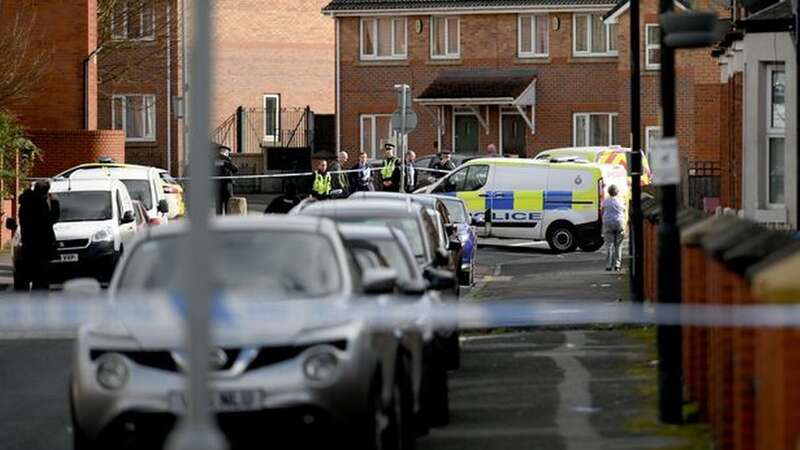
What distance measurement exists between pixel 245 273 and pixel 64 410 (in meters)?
4.34

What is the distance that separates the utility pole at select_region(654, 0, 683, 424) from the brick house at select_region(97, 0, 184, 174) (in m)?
43.0

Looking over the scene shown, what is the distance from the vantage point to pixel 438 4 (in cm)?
6312

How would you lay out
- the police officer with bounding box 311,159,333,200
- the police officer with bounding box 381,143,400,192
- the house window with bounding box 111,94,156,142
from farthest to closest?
1. the house window with bounding box 111,94,156,142
2. the police officer with bounding box 381,143,400,192
3. the police officer with bounding box 311,159,333,200

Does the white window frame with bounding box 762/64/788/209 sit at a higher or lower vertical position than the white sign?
higher

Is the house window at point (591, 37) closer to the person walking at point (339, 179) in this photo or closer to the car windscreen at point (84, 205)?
the person walking at point (339, 179)

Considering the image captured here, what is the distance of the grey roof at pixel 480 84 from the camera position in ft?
203

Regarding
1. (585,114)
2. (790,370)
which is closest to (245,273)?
(790,370)

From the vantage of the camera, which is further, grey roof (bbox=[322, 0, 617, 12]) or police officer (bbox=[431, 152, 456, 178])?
grey roof (bbox=[322, 0, 617, 12])

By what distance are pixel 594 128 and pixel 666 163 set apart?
49.4 m

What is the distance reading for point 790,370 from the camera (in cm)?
844

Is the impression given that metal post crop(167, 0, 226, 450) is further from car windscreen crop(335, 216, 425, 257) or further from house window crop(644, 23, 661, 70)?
house window crop(644, 23, 661, 70)

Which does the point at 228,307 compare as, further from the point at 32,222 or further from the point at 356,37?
the point at 356,37

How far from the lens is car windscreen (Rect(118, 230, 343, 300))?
11.6 metres

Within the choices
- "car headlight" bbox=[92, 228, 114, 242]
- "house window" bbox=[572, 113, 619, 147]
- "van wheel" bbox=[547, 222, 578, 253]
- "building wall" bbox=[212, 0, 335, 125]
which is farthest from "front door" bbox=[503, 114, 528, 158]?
"car headlight" bbox=[92, 228, 114, 242]
